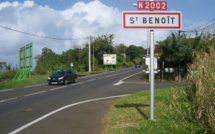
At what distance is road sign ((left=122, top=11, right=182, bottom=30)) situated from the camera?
18.4 ft

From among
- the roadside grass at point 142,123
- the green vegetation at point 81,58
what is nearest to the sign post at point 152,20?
the roadside grass at point 142,123

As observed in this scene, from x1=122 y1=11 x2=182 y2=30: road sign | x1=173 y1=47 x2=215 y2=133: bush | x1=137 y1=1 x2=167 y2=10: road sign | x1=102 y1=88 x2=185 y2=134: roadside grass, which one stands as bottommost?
x1=102 y1=88 x2=185 y2=134: roadside grass

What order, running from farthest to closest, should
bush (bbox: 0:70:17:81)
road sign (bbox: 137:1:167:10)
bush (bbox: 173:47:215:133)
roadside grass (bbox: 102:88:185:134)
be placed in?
1. bush (bbox: 0:70:17:81)
2. road sign (bbox: 137:1:167:10)
3. roadside grass (bbox: 102:88:185:134)
4. bush (bbox: 173:47:215:133)

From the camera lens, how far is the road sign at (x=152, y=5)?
554 cm

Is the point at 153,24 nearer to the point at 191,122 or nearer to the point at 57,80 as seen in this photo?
the point at 191,122

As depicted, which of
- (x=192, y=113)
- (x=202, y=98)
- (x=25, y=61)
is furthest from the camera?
(x=25, y=61)

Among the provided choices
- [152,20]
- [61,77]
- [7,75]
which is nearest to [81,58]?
[7,75]

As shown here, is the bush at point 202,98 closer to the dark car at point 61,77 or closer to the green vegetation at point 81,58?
the dark car at point 61,77

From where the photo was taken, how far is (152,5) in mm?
5578

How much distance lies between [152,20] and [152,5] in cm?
38

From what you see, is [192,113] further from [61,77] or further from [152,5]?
[61,77]

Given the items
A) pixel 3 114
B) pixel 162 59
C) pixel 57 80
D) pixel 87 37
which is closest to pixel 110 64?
pixel 87 37

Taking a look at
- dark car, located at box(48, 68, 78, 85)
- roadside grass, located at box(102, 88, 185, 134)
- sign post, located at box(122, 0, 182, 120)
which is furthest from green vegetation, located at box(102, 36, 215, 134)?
dark car, located at box(48, 68, 78, 85)

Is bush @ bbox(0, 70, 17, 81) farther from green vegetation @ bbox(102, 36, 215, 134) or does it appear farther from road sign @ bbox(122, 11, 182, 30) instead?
road sign @ bbox(122, 11, 182, 30)
